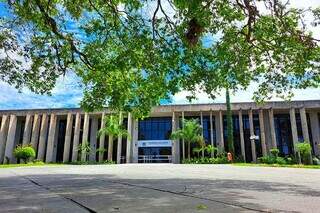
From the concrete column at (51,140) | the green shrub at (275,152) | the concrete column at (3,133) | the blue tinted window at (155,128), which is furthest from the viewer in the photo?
the blue tinted window at (155,128)

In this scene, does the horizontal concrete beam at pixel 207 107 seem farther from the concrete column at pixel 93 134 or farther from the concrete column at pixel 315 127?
the concrete column at pixel 93 134

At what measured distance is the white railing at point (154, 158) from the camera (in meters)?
57.2

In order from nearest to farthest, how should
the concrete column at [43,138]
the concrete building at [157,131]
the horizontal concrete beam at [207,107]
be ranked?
the horizontal concrete beam at [207,107]
the concrete building at [157,131]
the concrete column at [43,138]

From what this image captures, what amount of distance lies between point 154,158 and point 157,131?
5.08 metres

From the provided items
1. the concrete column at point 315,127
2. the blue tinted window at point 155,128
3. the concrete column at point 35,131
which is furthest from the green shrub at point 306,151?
the concrete column at point 35,131

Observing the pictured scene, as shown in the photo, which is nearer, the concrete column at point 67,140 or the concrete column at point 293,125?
the concrete column at point 293,125

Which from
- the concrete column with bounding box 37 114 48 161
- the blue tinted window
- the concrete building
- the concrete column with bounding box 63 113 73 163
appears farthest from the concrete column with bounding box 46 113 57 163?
the blue tinted window

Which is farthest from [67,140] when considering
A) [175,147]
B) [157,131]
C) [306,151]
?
[306,151]

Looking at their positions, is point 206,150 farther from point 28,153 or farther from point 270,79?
point 270,79

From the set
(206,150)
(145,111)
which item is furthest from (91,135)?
(145,111)

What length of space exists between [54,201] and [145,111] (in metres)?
8.56

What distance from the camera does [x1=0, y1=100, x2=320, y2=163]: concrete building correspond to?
5428 centimetres

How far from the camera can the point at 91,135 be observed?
206 feet

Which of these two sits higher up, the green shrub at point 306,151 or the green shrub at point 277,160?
the green shrub at point 306,151
